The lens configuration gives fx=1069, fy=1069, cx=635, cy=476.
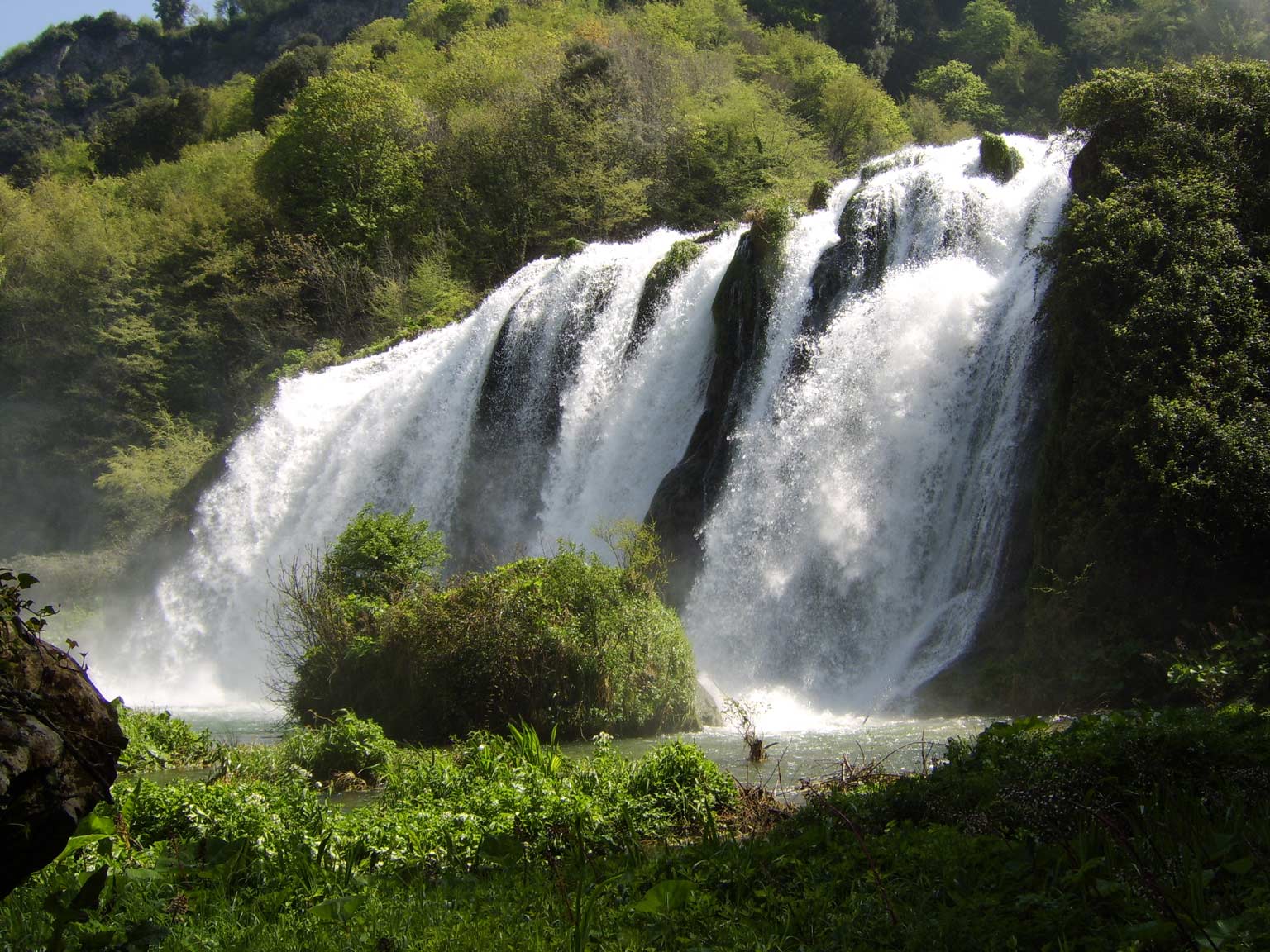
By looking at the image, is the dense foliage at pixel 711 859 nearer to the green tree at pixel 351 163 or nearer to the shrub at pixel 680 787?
the shrub at pixel 680 787

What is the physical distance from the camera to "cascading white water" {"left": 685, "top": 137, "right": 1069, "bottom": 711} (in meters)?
14.2

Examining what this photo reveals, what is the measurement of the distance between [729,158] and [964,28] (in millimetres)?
21562

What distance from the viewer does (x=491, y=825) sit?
6.25 m

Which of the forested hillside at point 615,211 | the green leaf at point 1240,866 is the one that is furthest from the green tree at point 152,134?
the green leaf at point 1240,866

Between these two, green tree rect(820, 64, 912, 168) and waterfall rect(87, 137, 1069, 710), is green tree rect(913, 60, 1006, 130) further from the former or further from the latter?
waterfall rect(87, 137, 1069, 710)

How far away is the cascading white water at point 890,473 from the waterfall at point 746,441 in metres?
0.04

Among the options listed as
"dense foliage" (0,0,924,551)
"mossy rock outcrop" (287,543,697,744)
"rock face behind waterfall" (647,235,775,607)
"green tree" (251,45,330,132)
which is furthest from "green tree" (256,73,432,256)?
"mossy rock outcrop" (287,543,697,744)

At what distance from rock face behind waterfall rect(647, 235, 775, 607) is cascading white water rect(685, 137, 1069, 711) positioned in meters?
0.49

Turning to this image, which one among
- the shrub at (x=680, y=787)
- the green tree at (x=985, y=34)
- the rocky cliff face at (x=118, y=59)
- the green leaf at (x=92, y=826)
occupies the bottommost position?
the shrub at (x=680, y=787)

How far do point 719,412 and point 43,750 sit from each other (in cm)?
1650

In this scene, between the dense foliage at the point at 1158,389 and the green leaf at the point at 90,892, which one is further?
the dense foliage at the point at 1158,389

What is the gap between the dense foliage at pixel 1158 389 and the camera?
10773 millimetres

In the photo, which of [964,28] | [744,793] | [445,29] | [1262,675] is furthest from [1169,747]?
[445,29]

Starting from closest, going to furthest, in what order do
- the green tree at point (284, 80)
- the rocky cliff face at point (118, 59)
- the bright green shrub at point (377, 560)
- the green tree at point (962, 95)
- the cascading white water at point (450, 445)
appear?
1. the bright green shrub at point (377, 560)
2. the cascading white water at point (450, 445)
3. the green tree at point (962, 95)
4. the green tree at point (284, 80)
5. the rocky cliff face at point (118, 59)
